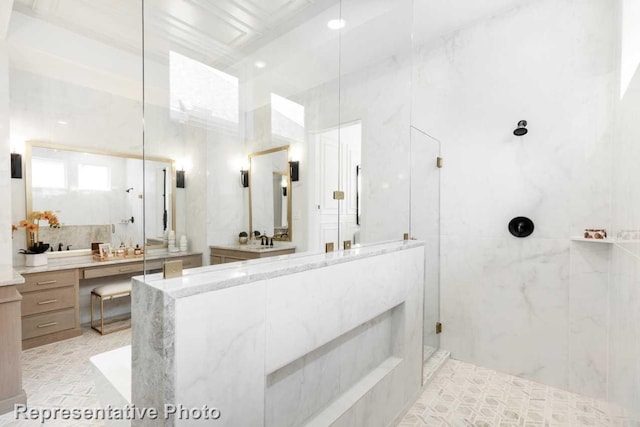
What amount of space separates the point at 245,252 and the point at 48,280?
312 cm

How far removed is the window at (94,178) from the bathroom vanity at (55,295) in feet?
2.86

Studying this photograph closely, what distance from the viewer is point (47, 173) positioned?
3.23 meters

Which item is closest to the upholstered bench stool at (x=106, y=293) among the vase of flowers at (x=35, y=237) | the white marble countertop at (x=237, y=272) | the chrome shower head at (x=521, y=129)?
the vase of flowers at (x=35, y=237)

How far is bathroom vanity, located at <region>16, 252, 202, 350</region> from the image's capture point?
2.88 meters

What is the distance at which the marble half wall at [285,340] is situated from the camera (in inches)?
32.1

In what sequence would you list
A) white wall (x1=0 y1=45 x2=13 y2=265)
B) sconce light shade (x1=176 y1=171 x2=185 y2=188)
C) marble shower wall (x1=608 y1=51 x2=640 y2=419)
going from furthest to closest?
white wall (x1=0 y1=45 x2=13 y2=265)
marble shower wall (x1=608 y1=51 x2=640 y2=419)
sconce light shade (x1=176 y1=171 x2=185 y2=188)

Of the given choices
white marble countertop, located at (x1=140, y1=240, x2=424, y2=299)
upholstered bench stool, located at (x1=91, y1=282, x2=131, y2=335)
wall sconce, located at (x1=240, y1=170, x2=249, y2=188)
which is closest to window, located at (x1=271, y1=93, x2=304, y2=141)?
wall sconce, located at (x1=240, y1=170, x2=249, y2=188)

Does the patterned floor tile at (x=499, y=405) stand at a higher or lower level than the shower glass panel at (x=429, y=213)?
lower

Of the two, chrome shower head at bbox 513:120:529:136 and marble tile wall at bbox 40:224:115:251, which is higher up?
chrome shower head at bbox 513:120:529:136

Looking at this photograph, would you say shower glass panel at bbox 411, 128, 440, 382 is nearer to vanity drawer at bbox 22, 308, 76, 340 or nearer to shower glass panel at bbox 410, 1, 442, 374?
shower glass panel at bbox 410, 1, 442, 374

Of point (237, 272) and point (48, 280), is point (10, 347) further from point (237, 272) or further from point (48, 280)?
point (237, 272)

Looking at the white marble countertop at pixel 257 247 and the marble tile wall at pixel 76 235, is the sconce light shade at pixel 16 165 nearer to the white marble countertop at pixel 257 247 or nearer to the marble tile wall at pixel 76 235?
the marble tile wall at pixel 76 235

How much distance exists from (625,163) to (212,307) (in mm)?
2045

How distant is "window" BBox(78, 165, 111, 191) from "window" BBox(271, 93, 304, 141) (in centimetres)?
322
